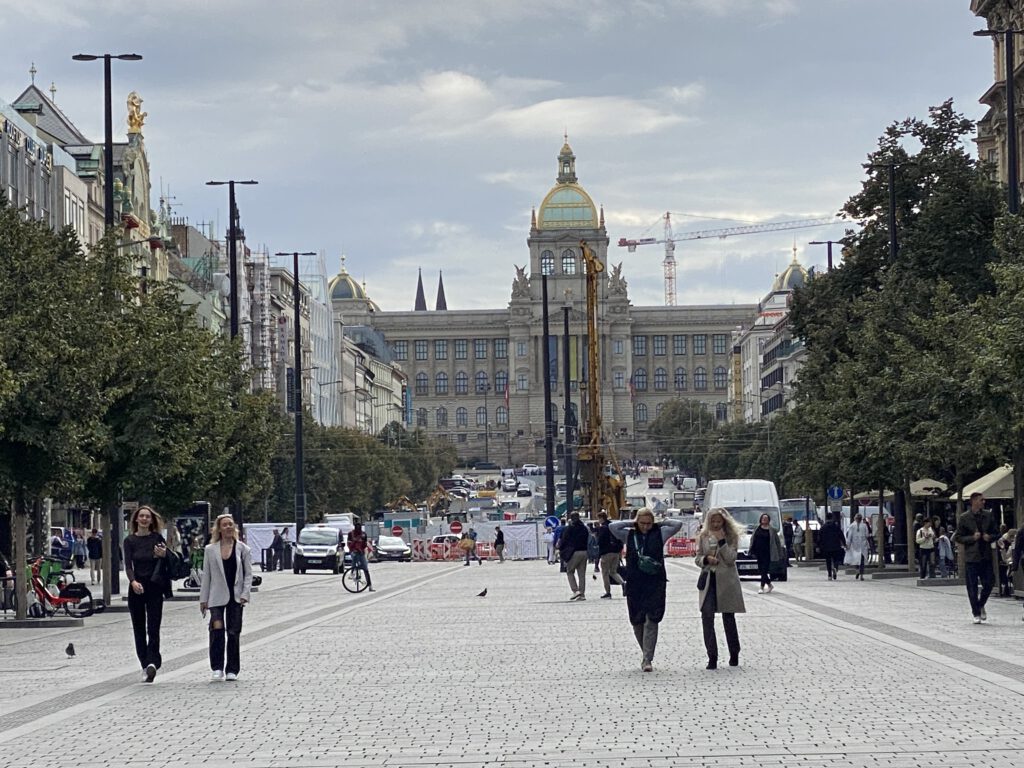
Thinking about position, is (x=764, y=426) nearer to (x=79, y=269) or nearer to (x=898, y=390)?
(x=898, y=390)

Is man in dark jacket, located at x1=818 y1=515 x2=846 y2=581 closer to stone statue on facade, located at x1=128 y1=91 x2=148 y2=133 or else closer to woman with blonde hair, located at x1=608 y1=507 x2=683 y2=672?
woman with blonde hair, located at x1=608 y1=507 x2=683 y2=672

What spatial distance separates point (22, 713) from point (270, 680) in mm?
2939

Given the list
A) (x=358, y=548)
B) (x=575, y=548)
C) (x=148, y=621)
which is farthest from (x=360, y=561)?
(x=148, y=621)

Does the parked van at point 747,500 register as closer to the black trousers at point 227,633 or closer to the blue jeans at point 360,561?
the blue jeans at point 360,561

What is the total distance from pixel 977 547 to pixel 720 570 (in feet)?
23.2

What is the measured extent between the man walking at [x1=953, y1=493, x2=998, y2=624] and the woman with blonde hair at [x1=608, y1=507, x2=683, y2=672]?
6.44 meters

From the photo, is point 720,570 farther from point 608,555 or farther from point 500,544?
point 500,544

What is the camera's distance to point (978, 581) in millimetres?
25031

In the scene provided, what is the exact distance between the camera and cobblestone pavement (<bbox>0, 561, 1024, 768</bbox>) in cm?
1225

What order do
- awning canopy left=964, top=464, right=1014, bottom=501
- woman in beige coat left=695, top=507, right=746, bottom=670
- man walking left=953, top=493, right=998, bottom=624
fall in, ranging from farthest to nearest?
1. awning canopy left=964, top=464, right=1014, bottom=501
2. man walking left=953, top=493, right=998, bottom=624
3. woman in beige coat left=695, top=507, right=746, bottom=670

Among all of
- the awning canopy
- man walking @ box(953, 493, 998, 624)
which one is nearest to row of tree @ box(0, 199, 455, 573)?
man walking @ box(953, 493, 998, 624)

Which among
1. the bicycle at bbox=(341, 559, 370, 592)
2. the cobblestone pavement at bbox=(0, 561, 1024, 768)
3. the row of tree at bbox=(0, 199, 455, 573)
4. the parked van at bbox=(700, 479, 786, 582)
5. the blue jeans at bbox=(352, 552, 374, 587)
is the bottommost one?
the cobblestone pavement at bbox=(0, 561, 1024, 768)

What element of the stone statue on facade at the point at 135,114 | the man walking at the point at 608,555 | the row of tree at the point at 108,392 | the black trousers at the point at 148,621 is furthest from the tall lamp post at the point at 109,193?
the stone statue on facade at the point at 135,114

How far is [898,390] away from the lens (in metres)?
40.9
